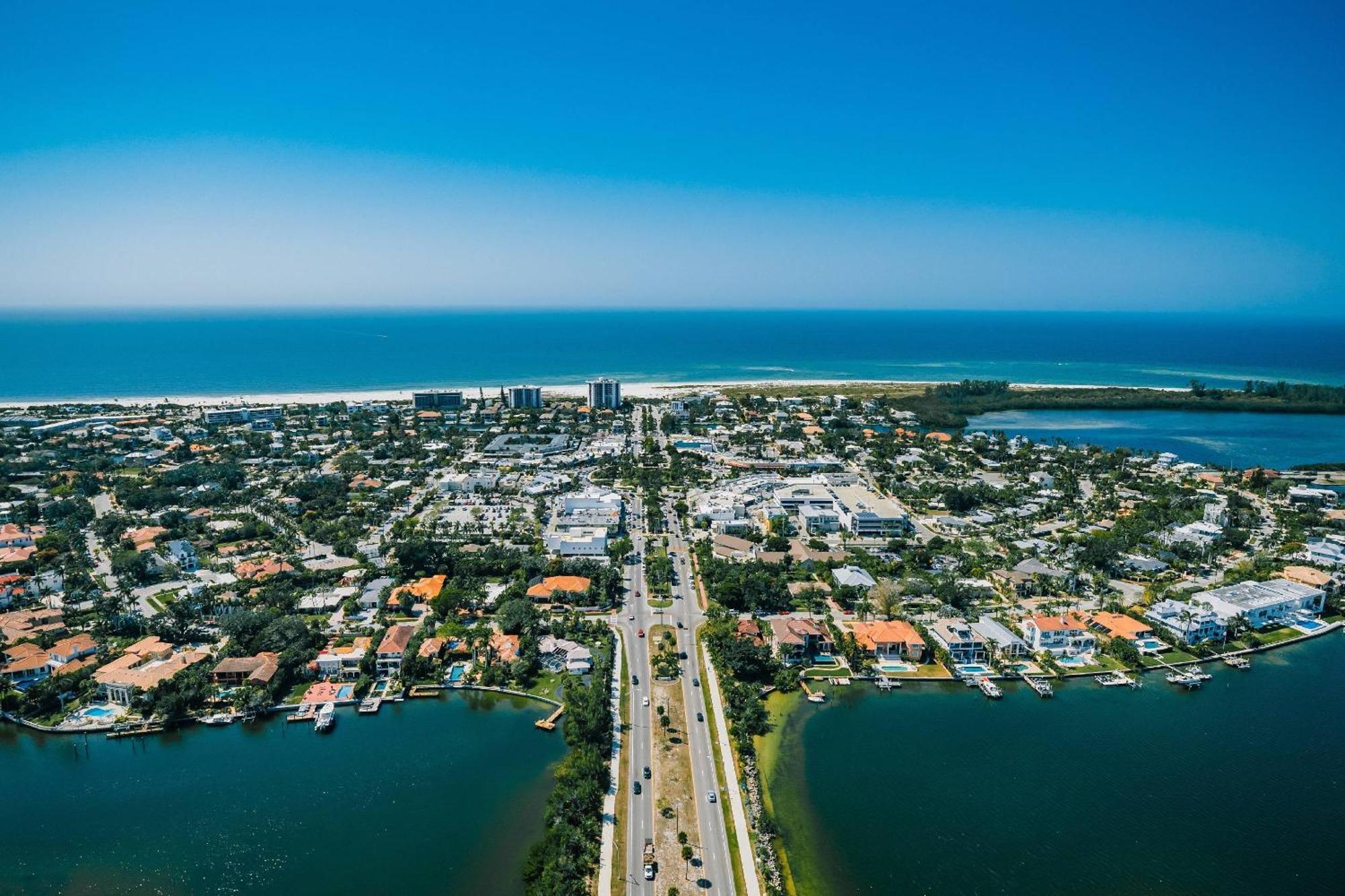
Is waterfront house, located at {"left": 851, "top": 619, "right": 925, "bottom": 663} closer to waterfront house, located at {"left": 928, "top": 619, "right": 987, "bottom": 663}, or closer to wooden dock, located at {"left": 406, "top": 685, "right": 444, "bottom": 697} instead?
waterfront house, located at {"left": 928, "top": 619, "right": 987, "bottom": 663}

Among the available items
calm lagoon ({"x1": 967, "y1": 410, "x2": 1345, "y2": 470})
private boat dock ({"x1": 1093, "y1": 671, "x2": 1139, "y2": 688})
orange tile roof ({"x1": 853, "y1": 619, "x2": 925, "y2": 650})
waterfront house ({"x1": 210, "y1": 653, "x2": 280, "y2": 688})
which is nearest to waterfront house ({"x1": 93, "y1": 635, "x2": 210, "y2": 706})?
waterfront house ({"x1": 210, "y1": 653, "x2": 280, "y2": 688})

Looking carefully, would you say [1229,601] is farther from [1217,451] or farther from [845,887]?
[1217,451]

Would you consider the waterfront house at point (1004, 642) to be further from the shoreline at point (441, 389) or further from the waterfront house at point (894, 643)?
the shoreline at point (441, 389)

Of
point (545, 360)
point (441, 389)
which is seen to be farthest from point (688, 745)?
point (545, 360)

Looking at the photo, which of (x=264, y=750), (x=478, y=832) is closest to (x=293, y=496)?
(x=264, y=750)

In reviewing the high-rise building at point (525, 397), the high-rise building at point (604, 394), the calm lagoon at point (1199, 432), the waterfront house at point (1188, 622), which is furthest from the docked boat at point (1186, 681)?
the high-rise building at point (525, 397)

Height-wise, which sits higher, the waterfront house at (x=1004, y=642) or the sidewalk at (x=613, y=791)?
the waterfront house at (x=1004, y=642)
